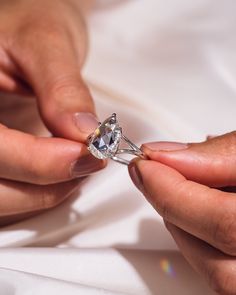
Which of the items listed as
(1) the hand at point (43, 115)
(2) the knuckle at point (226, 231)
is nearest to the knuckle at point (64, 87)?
(1) the hand at point (43, 115)

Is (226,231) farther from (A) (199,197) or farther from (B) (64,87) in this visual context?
(B) (64,87)

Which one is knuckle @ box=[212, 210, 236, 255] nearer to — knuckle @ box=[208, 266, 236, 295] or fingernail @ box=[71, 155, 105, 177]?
knuckle @ box=[208, 266, 236, 295]

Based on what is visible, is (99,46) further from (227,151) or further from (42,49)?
(227,151)

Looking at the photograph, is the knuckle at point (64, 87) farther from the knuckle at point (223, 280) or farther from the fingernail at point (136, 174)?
the knuckle at point (223, 280)

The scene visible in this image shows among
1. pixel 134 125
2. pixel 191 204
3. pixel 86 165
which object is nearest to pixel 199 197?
pixel 191 204

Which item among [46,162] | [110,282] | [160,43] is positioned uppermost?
[160,43]

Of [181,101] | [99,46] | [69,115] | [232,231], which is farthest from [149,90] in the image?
[232,231]
